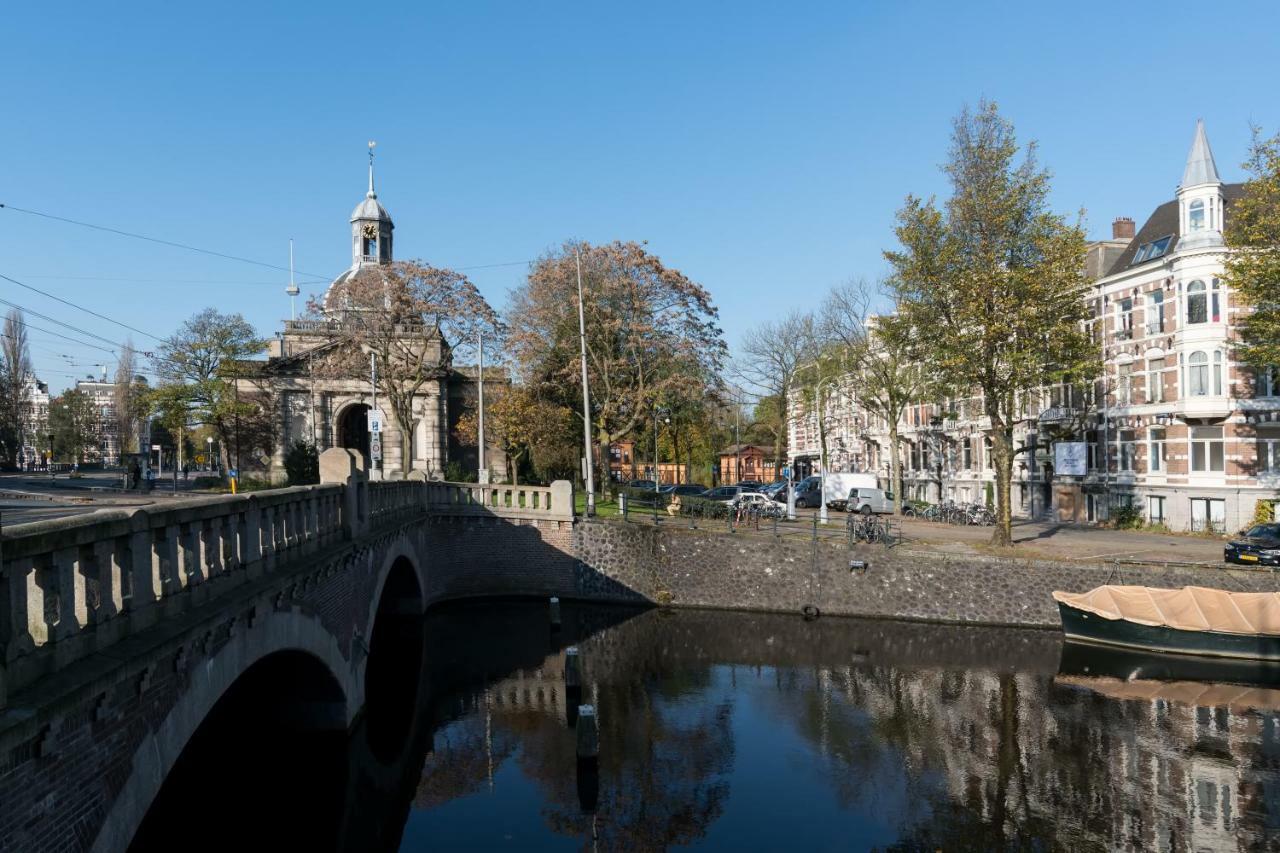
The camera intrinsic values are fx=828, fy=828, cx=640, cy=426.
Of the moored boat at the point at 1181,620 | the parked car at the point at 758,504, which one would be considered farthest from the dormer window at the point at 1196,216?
the parked car at the point at 758,504

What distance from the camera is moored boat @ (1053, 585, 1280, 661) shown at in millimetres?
22047

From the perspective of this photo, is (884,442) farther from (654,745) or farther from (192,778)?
(192,778)

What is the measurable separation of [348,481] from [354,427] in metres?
44.5

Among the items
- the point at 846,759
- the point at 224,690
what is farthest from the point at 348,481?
the point at 846,759

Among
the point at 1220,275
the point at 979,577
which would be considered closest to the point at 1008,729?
Answer: the point at 979,577

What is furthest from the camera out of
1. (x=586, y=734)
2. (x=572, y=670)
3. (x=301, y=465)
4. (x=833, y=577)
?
(x=301, y=465)

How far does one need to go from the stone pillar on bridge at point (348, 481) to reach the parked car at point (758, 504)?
22286 millimetres

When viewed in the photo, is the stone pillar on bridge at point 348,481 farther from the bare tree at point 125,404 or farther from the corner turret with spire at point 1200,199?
the bare tree at point 125,404

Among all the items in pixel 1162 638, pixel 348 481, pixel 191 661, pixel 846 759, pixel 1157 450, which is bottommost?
pixel 846 759

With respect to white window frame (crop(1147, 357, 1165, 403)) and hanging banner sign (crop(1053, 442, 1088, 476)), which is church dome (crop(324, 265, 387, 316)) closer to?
hanging banner sign (crop(1053, 442, 1088, 476))

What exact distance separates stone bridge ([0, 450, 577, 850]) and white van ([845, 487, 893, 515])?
27.0m

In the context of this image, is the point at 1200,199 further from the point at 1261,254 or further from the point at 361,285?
the point at 361,285

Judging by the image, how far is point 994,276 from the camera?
27.4 metres

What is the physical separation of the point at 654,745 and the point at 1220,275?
2554cm
